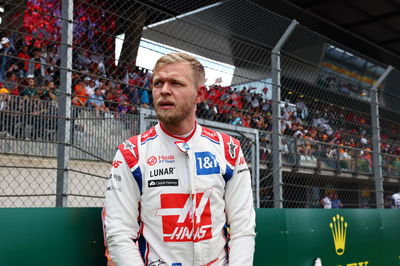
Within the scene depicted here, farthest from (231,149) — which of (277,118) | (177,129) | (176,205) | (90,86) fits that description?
(90,86)

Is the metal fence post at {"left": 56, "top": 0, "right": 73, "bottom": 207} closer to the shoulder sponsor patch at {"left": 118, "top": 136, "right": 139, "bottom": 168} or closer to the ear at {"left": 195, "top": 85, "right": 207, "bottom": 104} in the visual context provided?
the shoulder sponsor patch at {"left": 118, "top": 136, "right": 139, "bottom": 168}

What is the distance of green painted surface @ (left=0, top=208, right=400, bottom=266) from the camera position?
7.04 ft

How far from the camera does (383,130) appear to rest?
21.0ft

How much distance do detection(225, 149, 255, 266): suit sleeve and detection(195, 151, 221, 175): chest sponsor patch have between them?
10 centimetres

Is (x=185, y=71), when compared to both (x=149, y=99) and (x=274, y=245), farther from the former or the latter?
(x=149, y=99)

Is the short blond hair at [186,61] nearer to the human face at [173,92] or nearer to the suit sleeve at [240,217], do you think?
the human face at [173,92]

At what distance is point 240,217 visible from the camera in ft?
6.76

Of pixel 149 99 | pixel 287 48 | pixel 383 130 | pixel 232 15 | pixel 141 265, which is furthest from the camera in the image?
pixel 383 130

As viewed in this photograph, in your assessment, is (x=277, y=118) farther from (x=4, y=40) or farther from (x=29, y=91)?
(x=4, y=40)

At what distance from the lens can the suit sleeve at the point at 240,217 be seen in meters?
→ 2.00

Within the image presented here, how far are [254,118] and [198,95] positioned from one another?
2.94 meters

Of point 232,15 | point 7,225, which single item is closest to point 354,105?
point 232,15

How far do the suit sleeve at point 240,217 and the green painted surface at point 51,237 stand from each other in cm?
76

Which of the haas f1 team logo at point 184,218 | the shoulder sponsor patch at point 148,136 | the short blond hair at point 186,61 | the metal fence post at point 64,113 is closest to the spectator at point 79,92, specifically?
the metal fence post at point 64,113
